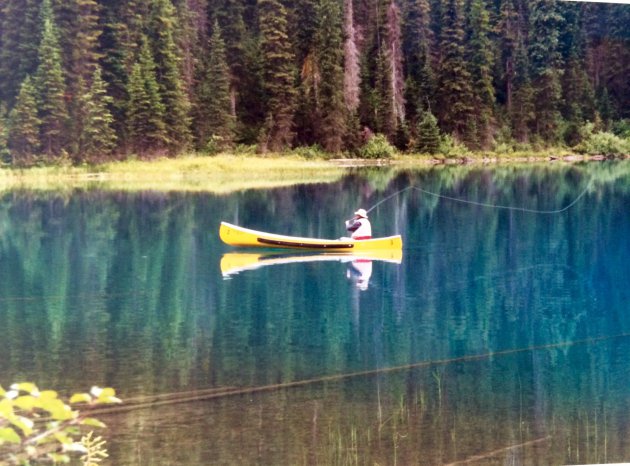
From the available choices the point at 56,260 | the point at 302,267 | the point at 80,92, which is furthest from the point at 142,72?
the point at 302,267

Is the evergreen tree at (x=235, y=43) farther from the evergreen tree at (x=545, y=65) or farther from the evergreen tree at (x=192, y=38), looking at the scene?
the evergreen tree at (x=545, y=65)

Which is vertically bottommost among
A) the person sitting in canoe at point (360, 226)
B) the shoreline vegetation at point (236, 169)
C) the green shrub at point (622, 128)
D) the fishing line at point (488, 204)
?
the person sitting in canoe at point (360, 226)

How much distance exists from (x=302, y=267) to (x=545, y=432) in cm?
299

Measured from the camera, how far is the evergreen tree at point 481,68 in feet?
23.9

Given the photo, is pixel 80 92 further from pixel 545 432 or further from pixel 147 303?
pixel 545 432

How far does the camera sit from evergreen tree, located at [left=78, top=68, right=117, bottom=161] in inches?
263

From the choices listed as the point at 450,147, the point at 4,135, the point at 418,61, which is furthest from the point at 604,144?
the point at 4,135

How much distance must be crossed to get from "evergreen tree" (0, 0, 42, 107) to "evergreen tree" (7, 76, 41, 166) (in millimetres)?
67

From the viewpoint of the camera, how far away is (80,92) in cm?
675

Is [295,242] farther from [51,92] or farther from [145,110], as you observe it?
[51,92]

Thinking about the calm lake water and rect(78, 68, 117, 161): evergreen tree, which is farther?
rect(78, 68, 117, 161): evergreen tree

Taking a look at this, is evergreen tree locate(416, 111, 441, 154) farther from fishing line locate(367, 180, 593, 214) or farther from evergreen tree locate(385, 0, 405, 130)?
fishing line locate(367, 180, 593, 214)

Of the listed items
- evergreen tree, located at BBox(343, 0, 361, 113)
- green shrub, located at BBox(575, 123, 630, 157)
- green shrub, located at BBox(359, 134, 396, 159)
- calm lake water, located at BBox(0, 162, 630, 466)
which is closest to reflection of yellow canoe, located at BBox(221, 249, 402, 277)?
calm lake water, located at BBox(0, 162, 630, 466)

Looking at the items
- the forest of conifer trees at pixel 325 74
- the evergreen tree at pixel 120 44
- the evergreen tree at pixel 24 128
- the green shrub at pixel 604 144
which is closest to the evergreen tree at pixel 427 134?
the forest of conifer trees at pixel 325 74
